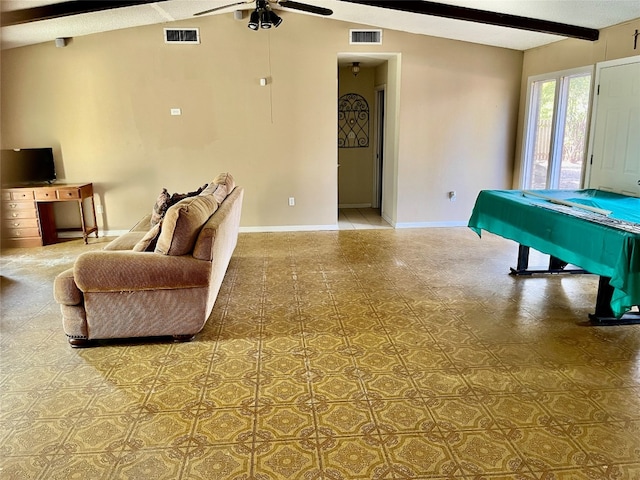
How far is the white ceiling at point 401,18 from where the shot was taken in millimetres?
4344

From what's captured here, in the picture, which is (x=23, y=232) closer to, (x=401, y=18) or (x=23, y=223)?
(x=23, y=223)

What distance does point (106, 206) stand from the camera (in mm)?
6430

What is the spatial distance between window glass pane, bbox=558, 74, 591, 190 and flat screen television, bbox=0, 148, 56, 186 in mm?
6670

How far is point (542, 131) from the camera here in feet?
20.2

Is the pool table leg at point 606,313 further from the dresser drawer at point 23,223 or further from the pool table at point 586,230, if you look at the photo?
the dresser drawer at point 23,223

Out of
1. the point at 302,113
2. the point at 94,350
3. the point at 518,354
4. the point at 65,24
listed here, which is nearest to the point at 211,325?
the point at 94,350

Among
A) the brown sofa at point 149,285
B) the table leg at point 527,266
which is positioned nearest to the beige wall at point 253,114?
the table leg at point 527,266

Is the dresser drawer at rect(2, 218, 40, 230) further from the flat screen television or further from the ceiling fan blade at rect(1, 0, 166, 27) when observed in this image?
the ceiling fan blade at rect(1, 0, 166, 27)

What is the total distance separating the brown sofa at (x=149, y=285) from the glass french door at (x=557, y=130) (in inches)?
175

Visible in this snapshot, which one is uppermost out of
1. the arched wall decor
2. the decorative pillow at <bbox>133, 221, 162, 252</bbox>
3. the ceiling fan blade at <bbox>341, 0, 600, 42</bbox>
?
the ceiling fan blade at <bbox>341, 0, 600, 42</bbox>

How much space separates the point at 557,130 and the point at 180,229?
194 inches

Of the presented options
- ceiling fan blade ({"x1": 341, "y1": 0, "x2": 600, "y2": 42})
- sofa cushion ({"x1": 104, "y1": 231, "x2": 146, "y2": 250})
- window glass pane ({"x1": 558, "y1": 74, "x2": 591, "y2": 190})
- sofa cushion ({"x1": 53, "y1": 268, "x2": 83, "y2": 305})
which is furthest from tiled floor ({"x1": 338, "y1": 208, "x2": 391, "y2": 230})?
sofa cushion ({"x1": 53, "y1": 268, "x2": 83, "y2": 305})

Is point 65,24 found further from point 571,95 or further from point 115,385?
point 571,95

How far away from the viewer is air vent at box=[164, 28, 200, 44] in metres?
5.98
